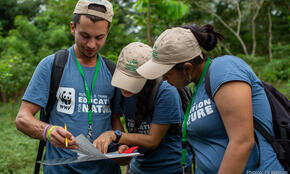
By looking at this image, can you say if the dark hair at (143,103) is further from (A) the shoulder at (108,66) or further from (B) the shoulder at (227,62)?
(B) the shoulder at (227,62)

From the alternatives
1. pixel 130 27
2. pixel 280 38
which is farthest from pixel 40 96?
pixel 280 38

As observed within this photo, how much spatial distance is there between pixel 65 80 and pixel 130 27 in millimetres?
6866

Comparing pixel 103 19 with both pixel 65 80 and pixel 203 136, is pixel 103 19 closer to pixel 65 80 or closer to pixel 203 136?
pixel 65 80

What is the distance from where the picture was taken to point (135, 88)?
7.38 feet

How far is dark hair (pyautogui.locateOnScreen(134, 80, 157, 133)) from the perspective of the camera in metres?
2.29

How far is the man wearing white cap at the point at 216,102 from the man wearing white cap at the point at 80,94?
0.50 meters

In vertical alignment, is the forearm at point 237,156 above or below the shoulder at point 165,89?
below

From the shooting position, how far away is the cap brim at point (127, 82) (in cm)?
220

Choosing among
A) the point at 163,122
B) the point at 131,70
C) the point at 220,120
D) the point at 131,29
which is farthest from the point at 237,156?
the point at 131,29

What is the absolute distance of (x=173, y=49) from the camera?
1.75 m

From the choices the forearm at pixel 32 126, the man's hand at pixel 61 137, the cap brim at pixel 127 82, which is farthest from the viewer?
the cap brim at pixel 127 82

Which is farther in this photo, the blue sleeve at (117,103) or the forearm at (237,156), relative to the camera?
the blue sleeve at (117,103)

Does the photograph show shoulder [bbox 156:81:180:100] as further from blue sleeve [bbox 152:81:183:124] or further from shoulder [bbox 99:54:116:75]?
shoulder [bbox 99:54:116:75]

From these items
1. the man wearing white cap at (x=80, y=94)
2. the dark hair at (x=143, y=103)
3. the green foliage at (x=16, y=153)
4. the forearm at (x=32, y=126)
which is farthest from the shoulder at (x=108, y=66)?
the green foliage at (x=16, y=153)
